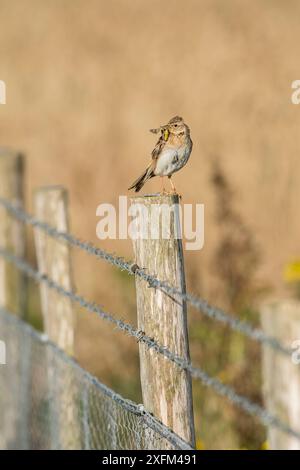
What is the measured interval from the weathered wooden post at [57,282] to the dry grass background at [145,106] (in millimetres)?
2429

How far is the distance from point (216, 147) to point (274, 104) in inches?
41.4

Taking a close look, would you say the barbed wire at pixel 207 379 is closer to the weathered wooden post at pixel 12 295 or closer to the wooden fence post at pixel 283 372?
the wooden fence post at pixel 283 372

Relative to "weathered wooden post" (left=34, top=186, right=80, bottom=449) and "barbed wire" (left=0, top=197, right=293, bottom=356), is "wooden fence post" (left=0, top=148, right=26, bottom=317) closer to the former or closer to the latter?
"weathered wooden post" (left=34, top=186, right=80, bottom=449)

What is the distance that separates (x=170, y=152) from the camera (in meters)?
5.23

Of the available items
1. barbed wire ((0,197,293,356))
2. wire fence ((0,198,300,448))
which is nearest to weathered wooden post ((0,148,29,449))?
barbed wire ((0,197,293,356))

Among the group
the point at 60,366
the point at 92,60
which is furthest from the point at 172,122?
the point at 92,60

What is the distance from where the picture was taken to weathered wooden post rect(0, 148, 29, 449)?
723 cm

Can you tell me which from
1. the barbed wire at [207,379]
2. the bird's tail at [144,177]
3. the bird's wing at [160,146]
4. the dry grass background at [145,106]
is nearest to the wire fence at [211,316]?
the barbed wire at [207,379]

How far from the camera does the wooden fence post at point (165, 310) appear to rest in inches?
169

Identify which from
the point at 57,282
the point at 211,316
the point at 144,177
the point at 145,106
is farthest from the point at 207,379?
the point at 145,106

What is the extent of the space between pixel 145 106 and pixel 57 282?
344 inches

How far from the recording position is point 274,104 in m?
11.9

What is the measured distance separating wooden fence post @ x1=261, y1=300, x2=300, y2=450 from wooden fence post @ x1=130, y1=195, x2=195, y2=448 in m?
0.35

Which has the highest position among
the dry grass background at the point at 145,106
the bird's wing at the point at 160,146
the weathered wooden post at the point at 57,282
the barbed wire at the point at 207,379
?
the dry grass background at the point at 145,106
